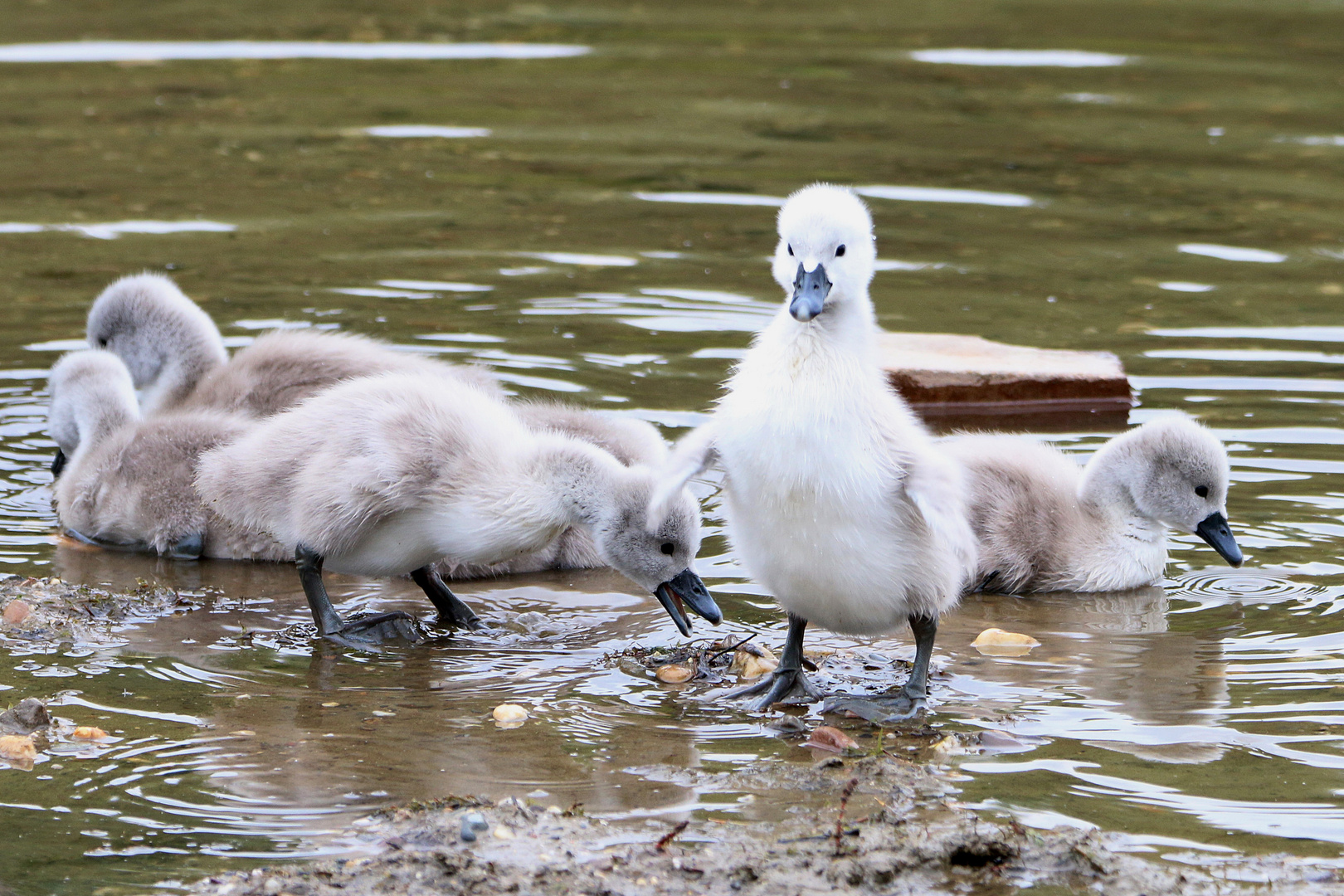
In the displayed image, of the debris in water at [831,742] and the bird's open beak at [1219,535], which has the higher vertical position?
the bird's open beak at [1219,535]

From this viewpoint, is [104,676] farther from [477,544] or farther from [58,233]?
[58,233]

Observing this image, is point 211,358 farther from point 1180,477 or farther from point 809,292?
point 1180,477

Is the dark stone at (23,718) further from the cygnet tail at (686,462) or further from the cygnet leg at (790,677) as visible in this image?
the cygnet leg at (790,677)

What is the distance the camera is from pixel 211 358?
25.4 ft

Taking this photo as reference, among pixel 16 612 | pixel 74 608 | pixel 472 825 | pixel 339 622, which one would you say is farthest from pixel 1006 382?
pixel 472 825

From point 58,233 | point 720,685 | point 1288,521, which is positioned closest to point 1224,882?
point 720,685

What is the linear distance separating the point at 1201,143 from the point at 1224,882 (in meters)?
10.7

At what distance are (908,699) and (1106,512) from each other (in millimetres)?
1632

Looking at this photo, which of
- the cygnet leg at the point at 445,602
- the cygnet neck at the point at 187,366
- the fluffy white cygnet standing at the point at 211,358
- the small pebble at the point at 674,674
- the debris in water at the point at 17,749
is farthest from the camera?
the cygnet neck at the point at 187,366

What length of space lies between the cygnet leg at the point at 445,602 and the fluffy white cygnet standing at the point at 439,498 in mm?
117

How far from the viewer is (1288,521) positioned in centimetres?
673

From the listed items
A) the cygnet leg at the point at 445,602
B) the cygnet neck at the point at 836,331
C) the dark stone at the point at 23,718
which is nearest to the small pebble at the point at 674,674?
the cygnet leg at the point at 445,602

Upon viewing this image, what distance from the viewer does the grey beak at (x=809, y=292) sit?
4750 mm

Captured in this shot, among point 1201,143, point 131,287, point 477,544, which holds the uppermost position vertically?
point 1201,143
